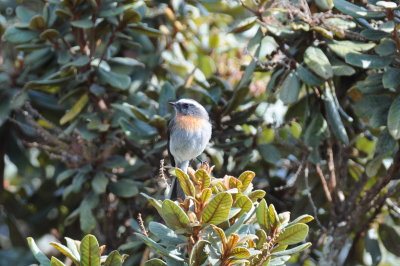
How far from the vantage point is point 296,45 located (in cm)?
432

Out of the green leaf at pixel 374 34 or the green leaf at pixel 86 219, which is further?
the green leaf at pixel 86 219

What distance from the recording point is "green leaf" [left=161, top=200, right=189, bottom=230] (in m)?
2.58

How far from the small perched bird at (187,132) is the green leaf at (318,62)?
2.60 feet

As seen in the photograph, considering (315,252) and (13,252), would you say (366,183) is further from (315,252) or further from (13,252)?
(13,252)

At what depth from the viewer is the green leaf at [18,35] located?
4.44 meters

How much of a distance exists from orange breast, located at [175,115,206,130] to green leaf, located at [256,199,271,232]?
1.85 metres

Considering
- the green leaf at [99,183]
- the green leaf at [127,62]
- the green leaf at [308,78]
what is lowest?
the green leaf at [99,183]

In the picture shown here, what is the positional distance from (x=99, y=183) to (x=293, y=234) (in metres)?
1.90

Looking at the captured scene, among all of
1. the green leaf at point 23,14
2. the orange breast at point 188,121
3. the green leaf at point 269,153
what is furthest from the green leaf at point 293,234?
the green leaf at point 23,14

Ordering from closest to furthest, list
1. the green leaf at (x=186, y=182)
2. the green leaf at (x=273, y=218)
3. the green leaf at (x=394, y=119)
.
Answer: the green leaf at (x=186, y=182)
the green leaf at (x=273, y=218)
the green leaf at (x=394, y=119)

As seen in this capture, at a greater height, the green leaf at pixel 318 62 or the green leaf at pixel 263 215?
the green leaf at pixel 263 215

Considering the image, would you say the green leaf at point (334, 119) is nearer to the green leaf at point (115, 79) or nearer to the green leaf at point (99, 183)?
the green leaf at point (115, 79)

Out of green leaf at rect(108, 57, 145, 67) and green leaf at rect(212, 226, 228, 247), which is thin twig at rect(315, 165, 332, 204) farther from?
green leaf at rect(212, 226, 228, 247)

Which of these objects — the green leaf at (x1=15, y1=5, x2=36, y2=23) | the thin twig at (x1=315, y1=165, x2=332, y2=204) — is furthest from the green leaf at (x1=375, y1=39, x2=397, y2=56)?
the green leaf at (x1=15, y1=5, x2=36, y2=23)
